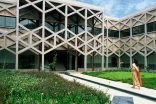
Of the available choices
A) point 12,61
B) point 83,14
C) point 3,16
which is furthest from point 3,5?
Answer: point 83,14

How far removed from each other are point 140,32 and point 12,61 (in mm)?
20592

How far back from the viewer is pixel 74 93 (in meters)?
7.83

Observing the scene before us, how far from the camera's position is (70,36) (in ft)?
82.4

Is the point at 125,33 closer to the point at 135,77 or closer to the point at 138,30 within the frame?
the point at 138,30

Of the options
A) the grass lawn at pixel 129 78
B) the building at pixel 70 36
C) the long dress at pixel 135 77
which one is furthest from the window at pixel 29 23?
the long dress at pixel 135 77

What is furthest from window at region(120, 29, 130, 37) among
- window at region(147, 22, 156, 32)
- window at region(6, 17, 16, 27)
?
window at region(6, 17, 16, 27)

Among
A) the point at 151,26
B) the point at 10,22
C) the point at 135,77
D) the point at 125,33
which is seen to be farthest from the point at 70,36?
the point at 135,77

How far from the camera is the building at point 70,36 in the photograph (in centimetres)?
2044

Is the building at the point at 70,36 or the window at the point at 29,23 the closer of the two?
the building at the point at 70,36

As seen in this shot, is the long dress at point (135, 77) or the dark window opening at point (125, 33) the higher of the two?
the dark window opening at point (125, 33)

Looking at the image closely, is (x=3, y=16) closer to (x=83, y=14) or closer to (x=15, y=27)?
(x=15, y=27)

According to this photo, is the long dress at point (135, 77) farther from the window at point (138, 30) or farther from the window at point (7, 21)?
the window at point (138, 30)

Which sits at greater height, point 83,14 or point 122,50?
point 83,14

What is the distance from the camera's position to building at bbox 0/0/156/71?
67.1 ft
